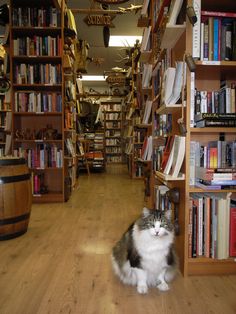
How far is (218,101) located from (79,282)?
144 centimetres

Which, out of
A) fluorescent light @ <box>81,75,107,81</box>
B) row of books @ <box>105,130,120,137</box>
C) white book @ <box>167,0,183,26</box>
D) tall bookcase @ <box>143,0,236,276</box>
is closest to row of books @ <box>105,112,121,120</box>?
row of books @ <box>105,130,120,137</box>

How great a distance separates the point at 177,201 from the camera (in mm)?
2072

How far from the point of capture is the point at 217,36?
1909mm

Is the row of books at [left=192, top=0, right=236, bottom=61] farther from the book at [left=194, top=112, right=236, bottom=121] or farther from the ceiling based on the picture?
the ceiling

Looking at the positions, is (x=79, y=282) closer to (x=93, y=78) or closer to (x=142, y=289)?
(x=142, y=289)

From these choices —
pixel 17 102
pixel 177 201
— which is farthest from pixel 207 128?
pixel 17 102

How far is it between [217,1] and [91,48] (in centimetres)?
630

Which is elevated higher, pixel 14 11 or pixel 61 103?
pixel 14 11

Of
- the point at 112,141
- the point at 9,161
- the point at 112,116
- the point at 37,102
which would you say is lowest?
the point at 9,161

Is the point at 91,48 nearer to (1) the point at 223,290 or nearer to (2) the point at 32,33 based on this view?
(2) the point at 32,33

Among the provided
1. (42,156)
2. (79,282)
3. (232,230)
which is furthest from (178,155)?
(42,156)

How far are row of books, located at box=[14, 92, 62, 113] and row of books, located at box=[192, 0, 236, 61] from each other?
274 centimetres

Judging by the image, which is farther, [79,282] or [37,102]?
[37,102]

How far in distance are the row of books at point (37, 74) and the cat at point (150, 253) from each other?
3.04 m
